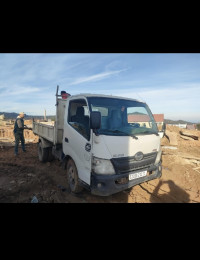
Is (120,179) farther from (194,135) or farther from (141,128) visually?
(194,135)

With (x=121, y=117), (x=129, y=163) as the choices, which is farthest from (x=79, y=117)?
(x=129, y=163)

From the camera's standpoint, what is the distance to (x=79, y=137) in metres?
3.22

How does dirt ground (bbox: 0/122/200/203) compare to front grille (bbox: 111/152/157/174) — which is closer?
front grille (bbox: 111/152/157/174)

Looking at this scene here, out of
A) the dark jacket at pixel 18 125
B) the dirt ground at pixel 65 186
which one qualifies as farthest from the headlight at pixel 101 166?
the dark jacket at pixel 18 125

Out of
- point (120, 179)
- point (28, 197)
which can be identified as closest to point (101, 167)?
point (120, 179)

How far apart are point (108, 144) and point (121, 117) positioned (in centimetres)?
108

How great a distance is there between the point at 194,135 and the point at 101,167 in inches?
492

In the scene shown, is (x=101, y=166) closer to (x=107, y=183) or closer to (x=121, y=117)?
(x=107, y=183)

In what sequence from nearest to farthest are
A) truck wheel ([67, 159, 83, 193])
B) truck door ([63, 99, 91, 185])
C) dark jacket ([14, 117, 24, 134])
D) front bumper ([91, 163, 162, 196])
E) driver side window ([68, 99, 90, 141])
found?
1. front bumper ([91, 163, 162, 196])
2. truck door ([63, 99, 91, 185])
3. driver side window ([68, 99, 90, 141])
4. truck wheel ([67, 159, 83, 193])
5. dark jacket ([14, 117, 24, 134])

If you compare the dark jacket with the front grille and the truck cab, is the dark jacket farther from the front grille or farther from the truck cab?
the front grille

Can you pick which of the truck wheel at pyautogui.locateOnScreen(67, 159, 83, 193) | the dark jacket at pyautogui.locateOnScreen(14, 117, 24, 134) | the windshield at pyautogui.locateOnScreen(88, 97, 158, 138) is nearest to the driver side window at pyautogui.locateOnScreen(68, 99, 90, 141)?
the windshield at pyautogui.locateOnScreen(88, 97, 158, 138)

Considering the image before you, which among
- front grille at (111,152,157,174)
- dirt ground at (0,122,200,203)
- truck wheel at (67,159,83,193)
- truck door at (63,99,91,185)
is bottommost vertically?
dirt ground at (0,122,200,203)

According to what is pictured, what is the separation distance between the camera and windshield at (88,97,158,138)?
311cm

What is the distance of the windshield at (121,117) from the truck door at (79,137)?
1.02ft
